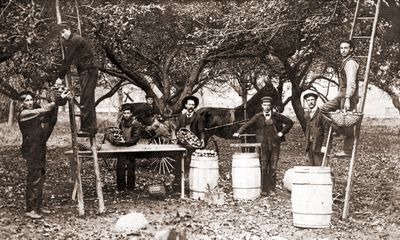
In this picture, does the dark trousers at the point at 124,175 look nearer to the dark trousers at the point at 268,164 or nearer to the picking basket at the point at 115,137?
the picking basket at the point at 115,137

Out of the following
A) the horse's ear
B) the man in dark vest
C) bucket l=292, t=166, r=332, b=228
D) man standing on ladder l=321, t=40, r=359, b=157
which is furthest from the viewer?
the horse's ear

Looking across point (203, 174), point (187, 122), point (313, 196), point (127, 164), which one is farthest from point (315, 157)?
point (127, 164)

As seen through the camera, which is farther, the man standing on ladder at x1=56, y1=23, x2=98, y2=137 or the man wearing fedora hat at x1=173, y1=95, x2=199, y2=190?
the man wearing fedora hat at x1=173, y1=95, x2=199, y2=190

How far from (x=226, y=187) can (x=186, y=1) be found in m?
6.55

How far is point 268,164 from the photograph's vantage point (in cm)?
1257

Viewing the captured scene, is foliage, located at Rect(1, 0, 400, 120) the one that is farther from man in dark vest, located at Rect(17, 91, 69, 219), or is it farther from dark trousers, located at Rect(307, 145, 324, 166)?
dark trousers, located at Rect(307, 145, 324, 166)

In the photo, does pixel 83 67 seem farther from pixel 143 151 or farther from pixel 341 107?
pixel 341 107

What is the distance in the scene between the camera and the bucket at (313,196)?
8.97 m

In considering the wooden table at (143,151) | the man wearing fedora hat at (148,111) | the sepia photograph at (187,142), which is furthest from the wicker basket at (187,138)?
the man wearing fedora hat at (148,111)

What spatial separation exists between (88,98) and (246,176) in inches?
149

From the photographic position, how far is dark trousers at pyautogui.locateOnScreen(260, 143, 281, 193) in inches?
493

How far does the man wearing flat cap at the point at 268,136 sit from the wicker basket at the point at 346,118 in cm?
317

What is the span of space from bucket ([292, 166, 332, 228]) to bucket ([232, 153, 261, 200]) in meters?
2.54

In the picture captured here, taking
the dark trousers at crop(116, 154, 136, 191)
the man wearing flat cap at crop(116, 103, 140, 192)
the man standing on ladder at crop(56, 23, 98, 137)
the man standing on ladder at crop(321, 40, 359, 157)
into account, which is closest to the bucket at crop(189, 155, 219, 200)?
the man wearing flat cap at crop(116, 103, 140, 192)
